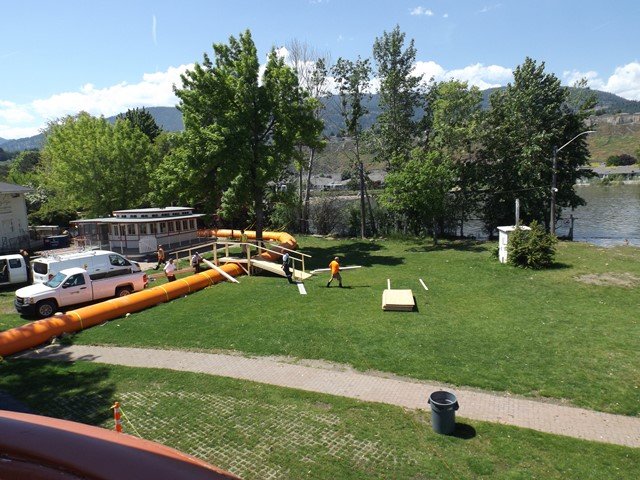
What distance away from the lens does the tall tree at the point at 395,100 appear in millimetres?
42344

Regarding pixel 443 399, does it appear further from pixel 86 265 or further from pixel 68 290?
pixel 86 265

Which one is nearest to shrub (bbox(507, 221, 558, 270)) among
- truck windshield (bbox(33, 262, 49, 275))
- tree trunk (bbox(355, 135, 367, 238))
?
tree trunk (bbox(355, 135, 367, 238))

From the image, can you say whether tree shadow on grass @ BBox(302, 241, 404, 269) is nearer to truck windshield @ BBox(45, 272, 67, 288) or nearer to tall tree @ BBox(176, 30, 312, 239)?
tall tree @ BBox(176, 30, 312, 239)

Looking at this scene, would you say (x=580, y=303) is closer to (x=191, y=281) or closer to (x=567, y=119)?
(x=191, y=281)

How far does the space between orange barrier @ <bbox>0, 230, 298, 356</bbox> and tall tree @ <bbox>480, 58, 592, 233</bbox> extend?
26585 millimetres

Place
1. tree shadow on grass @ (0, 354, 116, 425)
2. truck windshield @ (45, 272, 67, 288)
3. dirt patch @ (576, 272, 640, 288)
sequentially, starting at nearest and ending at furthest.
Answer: tree shadow on grass @ (0, 354, 116, 425)
truck windshield @ (45, 272, 67, 288)
dirt patch @ (576, 272, 640, 288)

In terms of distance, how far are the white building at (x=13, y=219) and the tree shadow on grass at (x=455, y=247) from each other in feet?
97.1

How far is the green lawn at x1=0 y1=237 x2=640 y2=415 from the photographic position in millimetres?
11312

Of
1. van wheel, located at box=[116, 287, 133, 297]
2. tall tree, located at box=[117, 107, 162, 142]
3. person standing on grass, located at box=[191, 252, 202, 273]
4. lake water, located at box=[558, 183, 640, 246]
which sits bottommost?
lake water, located at box=[558, 183, 640, 246]

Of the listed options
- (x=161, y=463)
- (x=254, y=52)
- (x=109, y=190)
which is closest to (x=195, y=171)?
(x=254, y=52)

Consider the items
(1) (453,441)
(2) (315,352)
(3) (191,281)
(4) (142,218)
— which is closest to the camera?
(1) (453,441)

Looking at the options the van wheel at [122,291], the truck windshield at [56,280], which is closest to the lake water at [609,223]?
the van wheel at [122,291]

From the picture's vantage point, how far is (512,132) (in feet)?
125

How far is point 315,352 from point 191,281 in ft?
33.5
